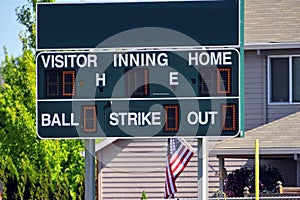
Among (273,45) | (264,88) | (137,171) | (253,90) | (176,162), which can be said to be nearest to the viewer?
(176,162)

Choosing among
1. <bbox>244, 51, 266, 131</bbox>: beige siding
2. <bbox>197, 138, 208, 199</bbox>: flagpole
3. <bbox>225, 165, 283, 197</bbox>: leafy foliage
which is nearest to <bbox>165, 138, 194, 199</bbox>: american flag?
<bbox>225, 165, 283, 197</bbox>: leafy foliage

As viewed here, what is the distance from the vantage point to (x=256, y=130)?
2428 centimetres

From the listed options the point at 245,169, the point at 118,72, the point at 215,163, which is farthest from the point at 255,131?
the point at 118,72

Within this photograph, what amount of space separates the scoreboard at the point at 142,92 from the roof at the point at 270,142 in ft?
28.1

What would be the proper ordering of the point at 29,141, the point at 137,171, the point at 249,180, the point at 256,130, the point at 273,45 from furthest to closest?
the point at 29,141 → the point at 137,171 → the point at 273,45 → the point at 256,130 → the point at 249,180

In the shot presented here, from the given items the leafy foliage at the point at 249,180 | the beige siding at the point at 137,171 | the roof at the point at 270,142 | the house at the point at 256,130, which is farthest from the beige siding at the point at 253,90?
the beige siding at the point at 137,171

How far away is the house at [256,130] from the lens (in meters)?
23.8

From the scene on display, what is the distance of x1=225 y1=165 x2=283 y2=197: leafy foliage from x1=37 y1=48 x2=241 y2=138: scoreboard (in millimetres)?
9520

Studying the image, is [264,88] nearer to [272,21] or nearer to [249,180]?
[272,21]

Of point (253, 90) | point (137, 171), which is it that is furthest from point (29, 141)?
point (253, 90)

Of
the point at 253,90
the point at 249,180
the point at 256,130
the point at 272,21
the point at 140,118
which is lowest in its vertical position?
the point at 249,180

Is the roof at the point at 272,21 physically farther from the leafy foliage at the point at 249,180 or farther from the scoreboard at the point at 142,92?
the scoreboard at the point at 142,92

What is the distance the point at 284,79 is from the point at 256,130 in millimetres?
1888

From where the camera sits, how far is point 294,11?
26.5m
